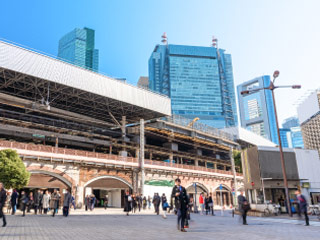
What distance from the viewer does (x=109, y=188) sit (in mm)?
36281

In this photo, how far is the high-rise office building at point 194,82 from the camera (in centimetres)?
14525

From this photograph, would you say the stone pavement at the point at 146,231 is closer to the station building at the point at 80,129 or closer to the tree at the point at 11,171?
the tree at the point at 11,171

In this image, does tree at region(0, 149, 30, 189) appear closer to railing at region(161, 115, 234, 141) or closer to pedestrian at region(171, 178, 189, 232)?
pedestrian at region(171, 178, 189, 232)

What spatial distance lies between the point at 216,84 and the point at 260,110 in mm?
42319

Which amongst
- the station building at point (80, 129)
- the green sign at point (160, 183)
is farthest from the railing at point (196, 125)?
the green sign at point (160, 183)

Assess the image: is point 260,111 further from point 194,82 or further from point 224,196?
point 224,196

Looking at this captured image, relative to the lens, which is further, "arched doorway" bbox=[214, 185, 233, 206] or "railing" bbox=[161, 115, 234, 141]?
"arched doorway" bbox=[214, 185, 233, 206]

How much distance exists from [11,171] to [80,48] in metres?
174

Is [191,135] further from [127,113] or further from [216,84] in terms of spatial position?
[216,84]

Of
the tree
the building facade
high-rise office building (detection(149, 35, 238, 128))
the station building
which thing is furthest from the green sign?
high-rise office building (detection(149, 35, 238, 128))

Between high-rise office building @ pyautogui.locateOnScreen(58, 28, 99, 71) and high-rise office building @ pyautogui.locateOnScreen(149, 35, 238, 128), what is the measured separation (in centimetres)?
4974

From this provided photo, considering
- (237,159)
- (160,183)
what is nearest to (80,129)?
(160,183)

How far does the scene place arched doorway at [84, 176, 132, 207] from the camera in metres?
34.2

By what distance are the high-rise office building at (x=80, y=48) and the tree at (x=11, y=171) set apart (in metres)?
165
